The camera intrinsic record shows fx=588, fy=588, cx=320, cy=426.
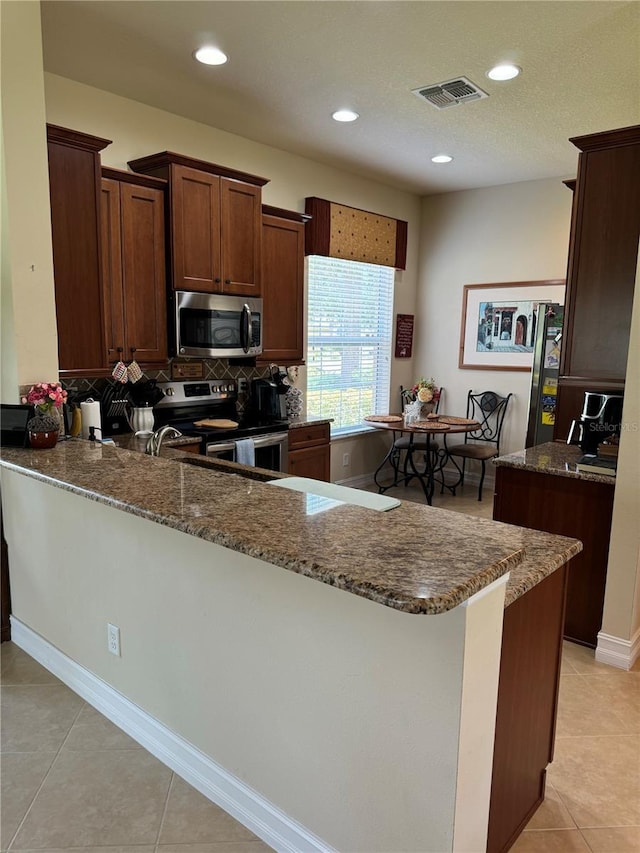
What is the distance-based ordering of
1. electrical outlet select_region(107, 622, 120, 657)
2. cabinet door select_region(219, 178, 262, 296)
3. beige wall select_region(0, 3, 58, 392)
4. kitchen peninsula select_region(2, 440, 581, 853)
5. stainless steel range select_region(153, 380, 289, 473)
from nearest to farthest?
1. kitchen peninsula select_region(2, 440, 581, 853)
2. electrical outlet select_region(107, 622, 120, 657)
3. beige wall select_region(0, 3, 58, 392)
4. stainless steel range select_region(153, 380, 289, 473)
5. cabinet door select_region(219, 178, 262, 296)

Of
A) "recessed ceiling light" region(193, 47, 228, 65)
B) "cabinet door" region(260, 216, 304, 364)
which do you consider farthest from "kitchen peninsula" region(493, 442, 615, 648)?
"recessed ceiling light" region(193, 47, 228, 65)

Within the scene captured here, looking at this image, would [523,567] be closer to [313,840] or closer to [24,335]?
[313,840]

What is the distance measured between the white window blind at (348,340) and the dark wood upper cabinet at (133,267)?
179 cm

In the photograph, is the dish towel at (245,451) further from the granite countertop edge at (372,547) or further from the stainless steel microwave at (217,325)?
the granite countertop edge at (372,547)

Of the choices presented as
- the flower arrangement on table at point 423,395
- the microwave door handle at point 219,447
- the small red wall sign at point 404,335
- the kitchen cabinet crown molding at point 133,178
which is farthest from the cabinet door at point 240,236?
the small red wall sign at point 404,335

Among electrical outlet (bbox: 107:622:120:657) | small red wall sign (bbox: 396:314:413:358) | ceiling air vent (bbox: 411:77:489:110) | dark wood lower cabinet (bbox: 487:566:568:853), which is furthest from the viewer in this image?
small red wall sign (bbox: 396:314:413:358)

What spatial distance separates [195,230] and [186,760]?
3.01 meters

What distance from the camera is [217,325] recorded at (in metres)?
3.96

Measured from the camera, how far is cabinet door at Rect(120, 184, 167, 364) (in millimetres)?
3502

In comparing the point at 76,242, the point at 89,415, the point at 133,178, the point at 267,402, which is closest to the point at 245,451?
the point at 267,402

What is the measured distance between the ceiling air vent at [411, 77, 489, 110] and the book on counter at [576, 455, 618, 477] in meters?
2.19

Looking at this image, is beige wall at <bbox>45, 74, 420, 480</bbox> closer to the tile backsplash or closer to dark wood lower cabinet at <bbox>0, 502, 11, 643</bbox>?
the tile backsplash

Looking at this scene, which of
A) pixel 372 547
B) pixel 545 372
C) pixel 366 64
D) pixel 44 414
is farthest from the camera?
pixel 545 372

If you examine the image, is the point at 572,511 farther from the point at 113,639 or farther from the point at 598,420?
the point at 113,639
